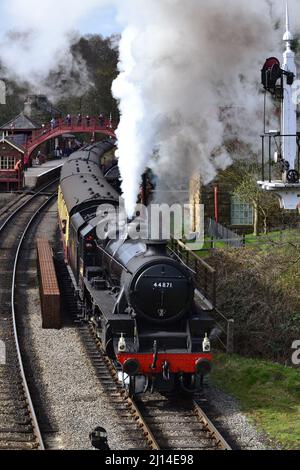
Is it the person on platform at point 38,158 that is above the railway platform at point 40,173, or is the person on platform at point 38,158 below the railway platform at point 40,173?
above

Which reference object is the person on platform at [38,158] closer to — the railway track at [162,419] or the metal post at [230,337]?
the metal post at [230,337]

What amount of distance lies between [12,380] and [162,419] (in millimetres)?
2796

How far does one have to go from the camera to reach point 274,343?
15.1 meters

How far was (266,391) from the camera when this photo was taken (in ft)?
39.6

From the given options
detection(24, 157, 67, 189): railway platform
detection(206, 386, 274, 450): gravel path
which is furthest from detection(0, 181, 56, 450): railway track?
detection(24, 157, 67, 189): railway platform

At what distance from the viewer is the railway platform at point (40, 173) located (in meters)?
39.0

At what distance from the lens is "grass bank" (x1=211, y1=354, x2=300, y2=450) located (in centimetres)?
1043

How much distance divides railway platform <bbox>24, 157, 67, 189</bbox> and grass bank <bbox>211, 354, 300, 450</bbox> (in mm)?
26487

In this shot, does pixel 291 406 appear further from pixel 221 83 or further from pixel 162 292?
pixel 221 83

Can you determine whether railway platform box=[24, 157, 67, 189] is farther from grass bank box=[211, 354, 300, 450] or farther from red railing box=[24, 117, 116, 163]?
grass bank box=[211, 354, 300, 450]

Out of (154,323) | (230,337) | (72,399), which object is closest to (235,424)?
(154,323)

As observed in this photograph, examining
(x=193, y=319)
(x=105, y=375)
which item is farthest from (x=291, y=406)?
(x=105, y=375)

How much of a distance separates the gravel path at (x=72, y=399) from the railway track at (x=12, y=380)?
0.58 feet

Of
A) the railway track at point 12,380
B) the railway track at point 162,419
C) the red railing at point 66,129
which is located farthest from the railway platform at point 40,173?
the railway track at point 162,419
